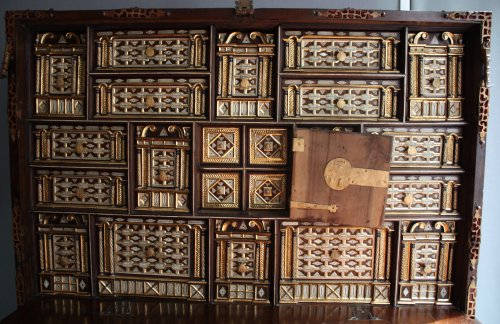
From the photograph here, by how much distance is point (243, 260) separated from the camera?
75.6 inches

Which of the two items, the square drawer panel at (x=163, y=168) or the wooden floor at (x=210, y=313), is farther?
the square drawer panel at (x=163, y=168)

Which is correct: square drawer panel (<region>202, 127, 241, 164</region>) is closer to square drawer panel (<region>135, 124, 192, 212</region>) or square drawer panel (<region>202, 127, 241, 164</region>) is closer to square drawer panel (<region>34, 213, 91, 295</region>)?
square drawer panel (<region>135, 124, 192, 212</region>)

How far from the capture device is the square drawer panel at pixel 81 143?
192 centimetres

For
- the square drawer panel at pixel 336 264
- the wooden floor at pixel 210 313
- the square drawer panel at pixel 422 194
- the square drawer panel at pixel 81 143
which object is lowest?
the wooden floor at pixel 210 313

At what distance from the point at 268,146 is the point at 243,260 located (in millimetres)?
632

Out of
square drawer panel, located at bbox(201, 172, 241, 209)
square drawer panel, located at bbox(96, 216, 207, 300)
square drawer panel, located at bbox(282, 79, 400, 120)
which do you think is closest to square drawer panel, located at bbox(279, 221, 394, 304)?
square drawer panel, located at bbox(201, 172, 241, 209)

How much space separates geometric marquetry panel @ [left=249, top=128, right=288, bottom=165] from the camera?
6.25 ft

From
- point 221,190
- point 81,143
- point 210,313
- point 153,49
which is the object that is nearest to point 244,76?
point 153,49

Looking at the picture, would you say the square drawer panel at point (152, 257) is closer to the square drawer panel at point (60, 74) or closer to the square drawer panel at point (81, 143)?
the square drawer panel at point (81, 143)

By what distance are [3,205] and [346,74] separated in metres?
2.24

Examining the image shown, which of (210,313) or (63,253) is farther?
(63,253)

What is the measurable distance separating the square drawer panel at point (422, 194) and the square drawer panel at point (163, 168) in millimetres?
1108

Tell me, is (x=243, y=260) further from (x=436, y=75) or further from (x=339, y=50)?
(x=436, y=75)

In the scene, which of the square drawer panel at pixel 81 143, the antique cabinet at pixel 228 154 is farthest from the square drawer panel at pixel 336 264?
the square drawer panel at pixel 81 143
